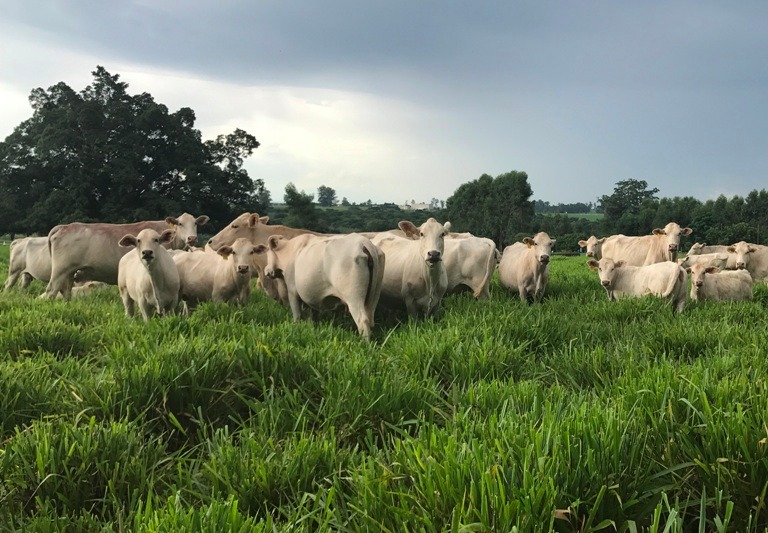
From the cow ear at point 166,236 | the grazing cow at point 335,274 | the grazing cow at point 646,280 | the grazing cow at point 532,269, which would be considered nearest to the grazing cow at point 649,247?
the grazing cow at point 646,280

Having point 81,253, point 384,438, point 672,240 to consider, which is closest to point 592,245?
point 672,240

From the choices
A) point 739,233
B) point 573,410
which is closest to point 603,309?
point 573,410

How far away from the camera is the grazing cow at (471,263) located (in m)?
9.21

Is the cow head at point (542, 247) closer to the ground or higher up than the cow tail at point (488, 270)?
higher up

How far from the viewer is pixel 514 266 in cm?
1086

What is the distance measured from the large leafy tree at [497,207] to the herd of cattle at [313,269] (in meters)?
64.0

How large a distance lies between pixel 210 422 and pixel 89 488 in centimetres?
89

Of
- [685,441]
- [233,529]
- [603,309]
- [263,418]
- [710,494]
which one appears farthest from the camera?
[603,309]

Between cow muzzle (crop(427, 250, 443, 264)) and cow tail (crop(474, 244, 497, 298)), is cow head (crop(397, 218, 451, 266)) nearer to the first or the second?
cow muzzle (crop(427, 250, 443, 264))

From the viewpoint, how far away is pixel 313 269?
7.22 metres

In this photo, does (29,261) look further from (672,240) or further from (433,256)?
(672,240)

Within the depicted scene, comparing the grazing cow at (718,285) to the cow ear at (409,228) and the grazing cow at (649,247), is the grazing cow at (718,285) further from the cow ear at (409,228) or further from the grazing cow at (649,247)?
the cow ear at (409,228)

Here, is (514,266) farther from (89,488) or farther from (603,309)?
(89,488)

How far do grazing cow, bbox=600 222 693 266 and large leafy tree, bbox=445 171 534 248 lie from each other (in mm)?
58338
